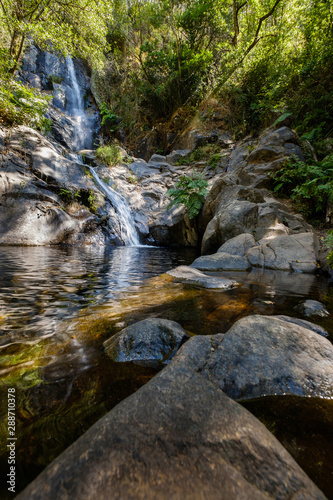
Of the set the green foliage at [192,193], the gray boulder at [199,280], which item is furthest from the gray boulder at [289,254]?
the green foliage at [192,193]

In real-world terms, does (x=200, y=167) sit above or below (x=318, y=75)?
below

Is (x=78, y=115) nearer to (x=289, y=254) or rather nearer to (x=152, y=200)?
(x=152, y=200)

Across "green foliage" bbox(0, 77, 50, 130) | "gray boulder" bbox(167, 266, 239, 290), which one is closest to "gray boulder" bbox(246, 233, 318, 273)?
"gray boulder" bbox(167, 266, 239, 290)

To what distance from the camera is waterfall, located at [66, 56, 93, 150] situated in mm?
14633

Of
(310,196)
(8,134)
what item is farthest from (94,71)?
(310,196)

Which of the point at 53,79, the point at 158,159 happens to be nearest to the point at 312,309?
the point at 158,159

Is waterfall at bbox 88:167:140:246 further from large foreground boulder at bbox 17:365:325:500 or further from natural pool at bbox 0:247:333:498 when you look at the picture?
large foreground boulder at bbox 17:365:325:500

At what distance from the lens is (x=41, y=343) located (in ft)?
5.86

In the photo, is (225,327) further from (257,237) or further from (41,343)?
(257,237)

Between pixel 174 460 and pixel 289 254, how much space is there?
546 cm

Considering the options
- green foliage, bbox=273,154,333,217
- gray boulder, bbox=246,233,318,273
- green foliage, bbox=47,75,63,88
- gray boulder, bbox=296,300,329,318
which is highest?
green foliage, bbox=47,75,63,88

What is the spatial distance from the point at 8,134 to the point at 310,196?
1171 centimetres

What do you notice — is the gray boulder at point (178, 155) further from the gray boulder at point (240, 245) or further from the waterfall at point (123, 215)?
the gray boulder at point (240, 245)

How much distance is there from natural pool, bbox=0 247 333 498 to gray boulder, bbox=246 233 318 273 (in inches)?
31.0
